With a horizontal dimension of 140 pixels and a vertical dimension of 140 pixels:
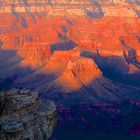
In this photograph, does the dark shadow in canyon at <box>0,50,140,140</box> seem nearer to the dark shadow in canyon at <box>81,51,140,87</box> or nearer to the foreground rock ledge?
the dark shadow in canyon at <box>81,51,140,87</box>

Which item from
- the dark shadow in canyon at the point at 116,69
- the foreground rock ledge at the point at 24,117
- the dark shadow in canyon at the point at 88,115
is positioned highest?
the foreground rock ledge at the point at 24,117

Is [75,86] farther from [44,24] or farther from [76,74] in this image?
[44,24]

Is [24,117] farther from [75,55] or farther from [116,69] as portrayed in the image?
[116,69]

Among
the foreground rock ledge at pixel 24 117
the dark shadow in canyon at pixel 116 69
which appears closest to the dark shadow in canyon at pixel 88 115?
the dark shadow in canyon at pixel 116 69

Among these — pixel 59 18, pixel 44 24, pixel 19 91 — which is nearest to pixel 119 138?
pixel 19 91

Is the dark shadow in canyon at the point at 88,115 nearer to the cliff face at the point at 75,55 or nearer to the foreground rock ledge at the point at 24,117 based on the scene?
the cliff face at the point at 75,55

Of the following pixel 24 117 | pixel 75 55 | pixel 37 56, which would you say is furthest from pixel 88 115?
pixel 24 117

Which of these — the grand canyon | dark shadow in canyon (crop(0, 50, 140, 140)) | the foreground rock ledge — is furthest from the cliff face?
the foreground rock ledge

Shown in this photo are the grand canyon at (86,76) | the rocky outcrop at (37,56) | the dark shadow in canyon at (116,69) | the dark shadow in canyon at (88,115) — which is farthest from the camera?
the rocky outcrop at (37,56)
